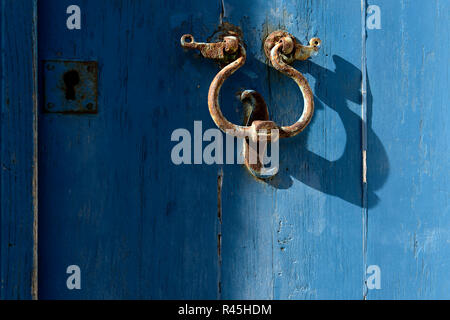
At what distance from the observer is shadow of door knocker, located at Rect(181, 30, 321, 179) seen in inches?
28.1

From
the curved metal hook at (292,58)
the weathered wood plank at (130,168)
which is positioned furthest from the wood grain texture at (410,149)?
the weathered wood plank at (130,168)

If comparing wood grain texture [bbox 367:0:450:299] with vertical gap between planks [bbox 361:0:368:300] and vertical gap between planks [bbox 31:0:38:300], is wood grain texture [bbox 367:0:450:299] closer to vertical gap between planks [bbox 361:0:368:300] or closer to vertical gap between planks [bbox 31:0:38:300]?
vertical gap between planks [bbox 361:0:368:300]

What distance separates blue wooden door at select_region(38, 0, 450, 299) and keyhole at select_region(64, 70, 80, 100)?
27mm

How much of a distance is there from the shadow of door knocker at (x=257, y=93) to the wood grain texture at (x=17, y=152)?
0.79ft

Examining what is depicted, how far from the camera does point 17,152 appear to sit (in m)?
0.68

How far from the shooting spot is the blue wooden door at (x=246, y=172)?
73 cm

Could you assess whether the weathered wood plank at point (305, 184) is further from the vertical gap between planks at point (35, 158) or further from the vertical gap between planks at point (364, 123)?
the vertical gap between planks at point (35, 158)

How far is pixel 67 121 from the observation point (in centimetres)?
73

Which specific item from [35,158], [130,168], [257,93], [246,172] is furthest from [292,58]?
[35,158]

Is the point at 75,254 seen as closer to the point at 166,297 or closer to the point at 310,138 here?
the point at 166,297

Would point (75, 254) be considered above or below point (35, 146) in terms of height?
below

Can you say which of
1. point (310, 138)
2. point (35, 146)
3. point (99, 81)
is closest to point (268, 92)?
point (310, 138)

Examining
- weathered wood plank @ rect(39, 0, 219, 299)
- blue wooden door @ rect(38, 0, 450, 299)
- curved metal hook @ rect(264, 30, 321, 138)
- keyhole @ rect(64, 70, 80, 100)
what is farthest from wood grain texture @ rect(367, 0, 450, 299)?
keyhole @ rect(64, 70, 80, 100)
